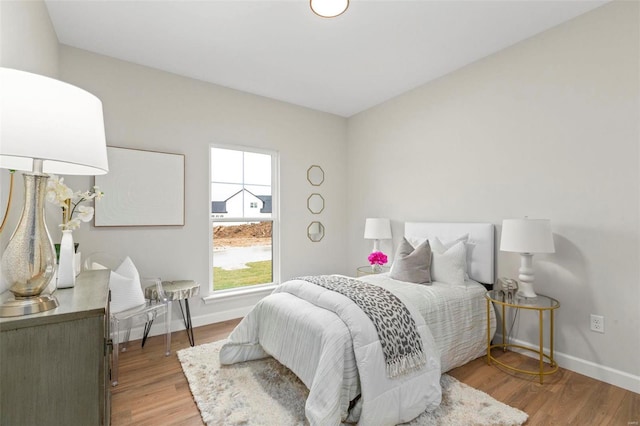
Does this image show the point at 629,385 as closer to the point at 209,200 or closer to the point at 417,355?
the point at 417,355

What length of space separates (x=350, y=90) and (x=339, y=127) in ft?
3.08

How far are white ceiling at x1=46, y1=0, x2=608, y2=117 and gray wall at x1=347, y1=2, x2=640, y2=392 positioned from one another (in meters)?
0.27

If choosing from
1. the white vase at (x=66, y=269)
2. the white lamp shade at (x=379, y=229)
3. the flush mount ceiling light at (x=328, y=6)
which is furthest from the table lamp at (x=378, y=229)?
the white vase at (x=66, y=269)

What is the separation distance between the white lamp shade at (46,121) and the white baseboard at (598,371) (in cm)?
330

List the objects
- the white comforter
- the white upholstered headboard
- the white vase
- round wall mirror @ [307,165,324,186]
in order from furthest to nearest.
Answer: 1. round wall mirror @ [307,165,324,186]
2. the white upholstered headboard
3. the white comforter
4. the white vase

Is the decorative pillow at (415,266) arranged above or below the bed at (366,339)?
above

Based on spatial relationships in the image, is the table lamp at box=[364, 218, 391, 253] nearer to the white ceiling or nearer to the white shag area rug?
the white ceiling

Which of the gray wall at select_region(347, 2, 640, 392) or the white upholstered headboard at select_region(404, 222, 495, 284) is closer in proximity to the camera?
the gray wall at select_region(347, 2, 640, 392)

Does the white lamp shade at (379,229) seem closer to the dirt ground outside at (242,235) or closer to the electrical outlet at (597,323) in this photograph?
the dirt ground outside at (242,235)

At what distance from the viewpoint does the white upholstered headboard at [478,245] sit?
275 centimetres

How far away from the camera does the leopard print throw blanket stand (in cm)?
174

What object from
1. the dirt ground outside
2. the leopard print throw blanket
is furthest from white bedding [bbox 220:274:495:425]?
the dirt ground outside

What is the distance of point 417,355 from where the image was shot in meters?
1.84

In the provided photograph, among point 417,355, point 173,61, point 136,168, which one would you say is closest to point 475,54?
point 417,355
